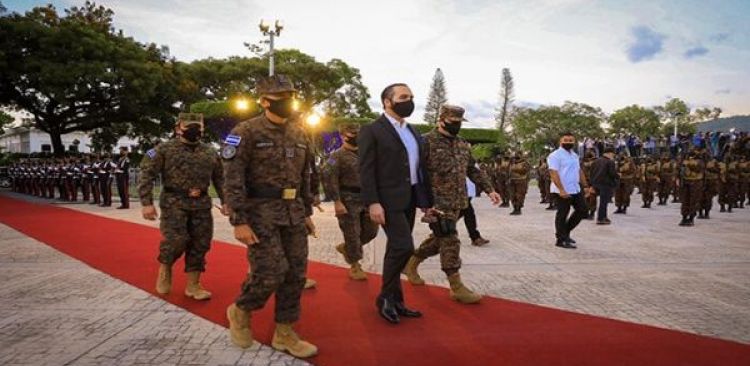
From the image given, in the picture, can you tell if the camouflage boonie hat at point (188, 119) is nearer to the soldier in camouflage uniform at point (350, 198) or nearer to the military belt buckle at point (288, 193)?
the soldier in camouflage uniform at point (350, 198)

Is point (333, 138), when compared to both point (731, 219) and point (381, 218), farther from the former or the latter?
point (381, 218)

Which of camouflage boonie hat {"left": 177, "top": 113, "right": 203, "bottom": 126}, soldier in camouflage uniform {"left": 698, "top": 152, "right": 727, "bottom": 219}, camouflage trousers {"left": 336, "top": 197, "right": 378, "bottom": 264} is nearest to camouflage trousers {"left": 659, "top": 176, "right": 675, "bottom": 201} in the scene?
soldier in camouflage uniform {"left": 698, "top": 152, "right": 727, "bottom": 219}

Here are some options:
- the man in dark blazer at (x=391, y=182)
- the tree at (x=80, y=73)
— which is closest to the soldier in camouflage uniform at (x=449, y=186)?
the man in dark blazer at (x=391, y=182)

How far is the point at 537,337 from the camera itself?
4020mm

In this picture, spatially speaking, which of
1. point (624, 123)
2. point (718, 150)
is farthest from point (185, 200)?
point (624, 123)

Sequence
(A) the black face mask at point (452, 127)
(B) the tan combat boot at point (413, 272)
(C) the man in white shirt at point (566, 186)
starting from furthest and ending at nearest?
(C) the man in white shirt at point (566, 186)
(B) the tan combat boot at point (413, 272)
(A) the black face mask at point (452, 127)

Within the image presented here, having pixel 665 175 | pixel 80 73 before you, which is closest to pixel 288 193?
pixel 665 175

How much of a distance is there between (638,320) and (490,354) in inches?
65.8

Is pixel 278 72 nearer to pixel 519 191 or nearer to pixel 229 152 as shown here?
pixel 519 191

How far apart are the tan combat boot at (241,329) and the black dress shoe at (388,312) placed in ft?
3.87

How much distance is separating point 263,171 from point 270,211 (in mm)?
314

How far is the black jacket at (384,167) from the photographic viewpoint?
14.3 feet

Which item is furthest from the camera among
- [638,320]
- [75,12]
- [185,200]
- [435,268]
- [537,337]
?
[75,12]

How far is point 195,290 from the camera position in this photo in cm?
531
